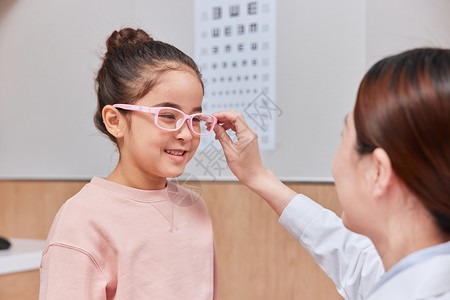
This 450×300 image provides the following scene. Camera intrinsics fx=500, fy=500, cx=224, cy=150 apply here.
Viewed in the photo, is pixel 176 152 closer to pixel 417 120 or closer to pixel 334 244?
pixel 334 244

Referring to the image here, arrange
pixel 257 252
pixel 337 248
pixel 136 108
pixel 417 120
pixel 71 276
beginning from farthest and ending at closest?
pixel 257 252
pixel 337 248
pixel 136 108
pixel 71 276
pixel 417 120

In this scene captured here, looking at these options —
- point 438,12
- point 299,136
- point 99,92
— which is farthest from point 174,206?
point 438,12

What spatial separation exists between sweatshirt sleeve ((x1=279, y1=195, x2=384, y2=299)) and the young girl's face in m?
0.31

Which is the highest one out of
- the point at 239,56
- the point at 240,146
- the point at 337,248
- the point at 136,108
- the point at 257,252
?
the point at 239,56

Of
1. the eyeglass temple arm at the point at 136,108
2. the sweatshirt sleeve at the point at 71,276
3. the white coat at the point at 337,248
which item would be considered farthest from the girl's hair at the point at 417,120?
the sweatshirt sleeve at the point at 71,276

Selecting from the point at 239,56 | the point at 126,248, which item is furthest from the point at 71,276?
the point at 239,56

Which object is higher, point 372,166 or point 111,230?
point 372,166

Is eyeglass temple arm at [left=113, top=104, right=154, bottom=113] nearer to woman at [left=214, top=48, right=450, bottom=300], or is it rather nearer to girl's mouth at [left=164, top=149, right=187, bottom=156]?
girl's mouth at [left=164, top=149, right=187, bottom=156]

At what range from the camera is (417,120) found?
0.68 metres

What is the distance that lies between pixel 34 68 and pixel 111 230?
1609 mm

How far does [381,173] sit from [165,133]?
0.49 meters

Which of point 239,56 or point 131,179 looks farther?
point 239,56

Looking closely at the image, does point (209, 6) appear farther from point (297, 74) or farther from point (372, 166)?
point (372, 166)

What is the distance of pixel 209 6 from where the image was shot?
1885mm
